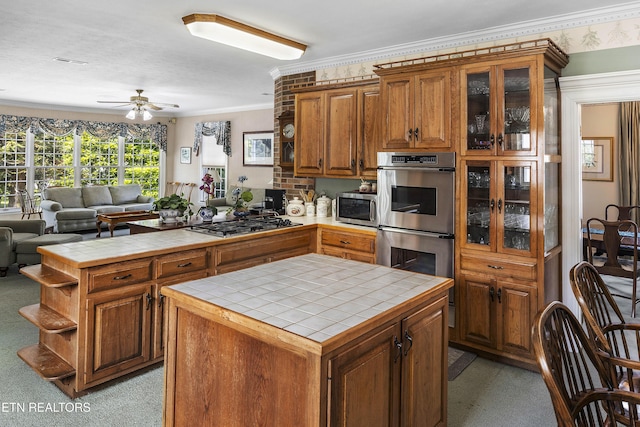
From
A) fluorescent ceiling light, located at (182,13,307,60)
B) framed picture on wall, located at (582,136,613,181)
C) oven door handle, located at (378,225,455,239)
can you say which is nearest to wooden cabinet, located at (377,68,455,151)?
oven door handle, located at (378,225,455,239)

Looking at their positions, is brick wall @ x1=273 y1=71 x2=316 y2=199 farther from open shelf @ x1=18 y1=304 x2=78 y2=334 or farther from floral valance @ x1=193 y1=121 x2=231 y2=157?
floral valance @ x1=193 y1=121 x2=231 y2=157

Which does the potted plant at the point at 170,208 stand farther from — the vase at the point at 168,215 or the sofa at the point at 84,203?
the sofa at the point at 84,203

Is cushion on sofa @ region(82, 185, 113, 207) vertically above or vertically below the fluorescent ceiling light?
below

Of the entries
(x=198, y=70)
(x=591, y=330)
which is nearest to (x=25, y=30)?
(x=198, y=70)

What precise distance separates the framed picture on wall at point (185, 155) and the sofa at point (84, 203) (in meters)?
1.25

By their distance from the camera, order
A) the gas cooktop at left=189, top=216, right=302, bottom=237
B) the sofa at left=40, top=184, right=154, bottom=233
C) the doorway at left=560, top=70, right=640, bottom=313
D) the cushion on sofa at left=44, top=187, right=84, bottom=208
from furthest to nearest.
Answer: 1. the cushion on sofa at left=44, top=187, right=84, bottom=208
2. the sofa at left=40, top=184, right=154, bottom=233
3. the gas cooktop at left=189, top=216, right=302, bottom=237
4. the doorway at left=560, top=70, right=640, bottom=313

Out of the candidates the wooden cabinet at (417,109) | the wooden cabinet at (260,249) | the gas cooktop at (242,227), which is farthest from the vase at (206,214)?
the wooden cabinet at (417,109)

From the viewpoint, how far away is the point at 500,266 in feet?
10.1

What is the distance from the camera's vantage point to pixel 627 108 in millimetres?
6363

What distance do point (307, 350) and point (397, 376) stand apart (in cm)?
54

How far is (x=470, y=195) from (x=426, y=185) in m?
0.35

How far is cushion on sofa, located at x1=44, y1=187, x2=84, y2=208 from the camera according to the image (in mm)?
8297

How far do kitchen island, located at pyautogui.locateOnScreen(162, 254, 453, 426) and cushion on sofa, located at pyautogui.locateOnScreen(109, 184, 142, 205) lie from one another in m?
8.28

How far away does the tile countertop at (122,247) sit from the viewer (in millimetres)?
2582
